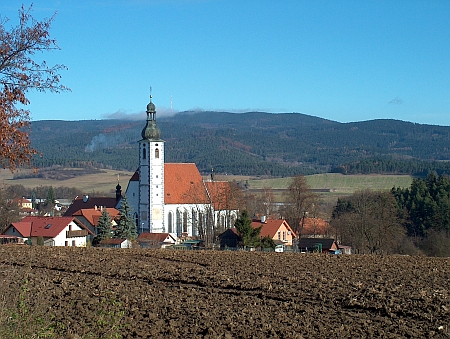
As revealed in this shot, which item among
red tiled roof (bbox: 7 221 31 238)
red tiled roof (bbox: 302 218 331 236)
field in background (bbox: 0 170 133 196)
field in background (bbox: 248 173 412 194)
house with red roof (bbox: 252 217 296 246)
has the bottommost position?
field in background (bbox: 0 170 133 196)

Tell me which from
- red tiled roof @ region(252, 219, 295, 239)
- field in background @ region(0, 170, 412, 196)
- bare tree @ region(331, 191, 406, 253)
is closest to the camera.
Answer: bare tree @ region(331, 191, 406, 253)

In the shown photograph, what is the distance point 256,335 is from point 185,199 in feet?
183

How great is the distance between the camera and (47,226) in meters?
51.2

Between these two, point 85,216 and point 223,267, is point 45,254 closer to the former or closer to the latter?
point 223,267

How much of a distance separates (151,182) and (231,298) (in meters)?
51.1

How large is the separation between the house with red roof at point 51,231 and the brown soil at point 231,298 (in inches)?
931

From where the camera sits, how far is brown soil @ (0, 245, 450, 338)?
12.8m

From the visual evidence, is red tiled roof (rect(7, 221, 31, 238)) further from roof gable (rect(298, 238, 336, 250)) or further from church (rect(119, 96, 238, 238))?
roof gable (rect(298, 238, 336, 250))

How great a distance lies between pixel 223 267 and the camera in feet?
80.3

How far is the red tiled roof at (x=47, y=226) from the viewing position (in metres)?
50.1

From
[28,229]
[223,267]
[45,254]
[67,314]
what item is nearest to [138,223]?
[28,229]

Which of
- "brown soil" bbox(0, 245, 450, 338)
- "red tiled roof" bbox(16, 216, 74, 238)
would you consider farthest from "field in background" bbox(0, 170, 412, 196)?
"brown soil" bbox(0, 245, 450, 338)

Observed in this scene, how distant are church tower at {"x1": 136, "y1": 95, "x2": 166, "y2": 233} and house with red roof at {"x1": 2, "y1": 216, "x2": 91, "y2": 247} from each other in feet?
46.7

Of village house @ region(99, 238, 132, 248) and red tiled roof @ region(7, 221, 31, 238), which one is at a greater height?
red tiled roof @ region(7, 221, 31, 238)
